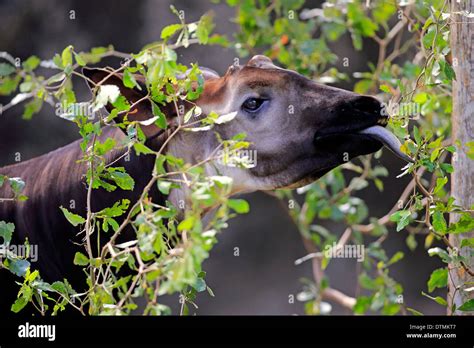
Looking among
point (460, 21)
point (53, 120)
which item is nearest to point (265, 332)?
point (460, 21)

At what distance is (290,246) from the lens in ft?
17.5

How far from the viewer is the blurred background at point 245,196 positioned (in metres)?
4.48

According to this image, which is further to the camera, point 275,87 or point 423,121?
point 423,121

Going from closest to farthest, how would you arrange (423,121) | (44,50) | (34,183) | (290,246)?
(34,183) < (423,121) < (44,50) < (290,246)

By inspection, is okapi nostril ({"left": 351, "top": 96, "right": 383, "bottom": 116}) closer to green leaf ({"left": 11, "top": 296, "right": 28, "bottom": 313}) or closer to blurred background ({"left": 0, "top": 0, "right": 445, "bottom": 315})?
green leaf ({"left": 11, "top": 296, "right": 28, "bottom": 313})

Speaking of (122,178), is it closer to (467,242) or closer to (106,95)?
(106,95)

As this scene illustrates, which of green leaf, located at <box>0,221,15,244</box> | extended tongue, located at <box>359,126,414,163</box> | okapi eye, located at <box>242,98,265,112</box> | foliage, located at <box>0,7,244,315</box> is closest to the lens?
foliage, located at <box>0,7,244,315</box>

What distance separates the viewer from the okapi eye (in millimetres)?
2666

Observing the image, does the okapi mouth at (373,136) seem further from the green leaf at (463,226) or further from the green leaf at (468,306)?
the green leaf at (468,306)

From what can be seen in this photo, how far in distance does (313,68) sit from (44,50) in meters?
1.45

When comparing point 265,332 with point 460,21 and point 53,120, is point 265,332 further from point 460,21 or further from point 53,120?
point 53,120

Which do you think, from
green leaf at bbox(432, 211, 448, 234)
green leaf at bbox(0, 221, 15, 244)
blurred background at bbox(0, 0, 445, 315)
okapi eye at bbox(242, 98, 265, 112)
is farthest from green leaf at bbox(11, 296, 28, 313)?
blurred background at bbox(0, 0, 445, 315)

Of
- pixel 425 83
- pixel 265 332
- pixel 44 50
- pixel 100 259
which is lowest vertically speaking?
pixel 265 332

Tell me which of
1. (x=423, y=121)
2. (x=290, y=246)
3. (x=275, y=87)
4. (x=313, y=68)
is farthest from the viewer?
(x=290, y=246)
